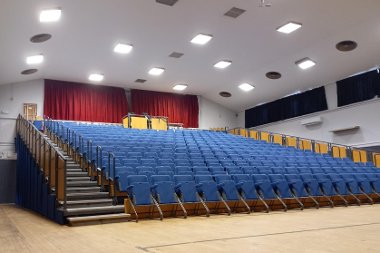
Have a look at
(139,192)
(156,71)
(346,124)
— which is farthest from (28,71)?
(346,124)

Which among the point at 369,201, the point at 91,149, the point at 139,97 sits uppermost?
the point at 139,97

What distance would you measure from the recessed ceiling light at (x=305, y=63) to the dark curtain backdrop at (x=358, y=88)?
66.7 inches

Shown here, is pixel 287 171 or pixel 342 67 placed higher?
pixel 342 67

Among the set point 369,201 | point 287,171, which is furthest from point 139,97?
point 369,201

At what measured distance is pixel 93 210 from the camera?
5.48m

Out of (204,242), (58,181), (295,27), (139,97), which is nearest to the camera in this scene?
(204,242)

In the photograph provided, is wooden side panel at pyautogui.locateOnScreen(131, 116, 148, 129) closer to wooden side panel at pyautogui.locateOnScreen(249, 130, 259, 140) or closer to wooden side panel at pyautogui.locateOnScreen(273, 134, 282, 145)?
wooden side panel at pyautogui.locateOnScreen(249, 130, 259, 140)

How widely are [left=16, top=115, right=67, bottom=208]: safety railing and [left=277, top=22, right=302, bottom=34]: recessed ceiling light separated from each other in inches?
264

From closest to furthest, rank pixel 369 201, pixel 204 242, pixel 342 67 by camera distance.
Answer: pixel 204 242
pixel 369 201
pixel 342 67

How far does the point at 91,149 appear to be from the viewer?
7.38 metres

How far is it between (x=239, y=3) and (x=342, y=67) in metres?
5.37

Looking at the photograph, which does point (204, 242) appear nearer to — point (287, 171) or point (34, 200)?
point (34, 200)

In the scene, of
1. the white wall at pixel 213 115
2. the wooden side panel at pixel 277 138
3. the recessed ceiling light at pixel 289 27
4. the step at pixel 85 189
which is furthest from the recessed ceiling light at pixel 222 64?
the step at pixel 85 189

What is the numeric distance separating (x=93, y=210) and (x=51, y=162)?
113cm
